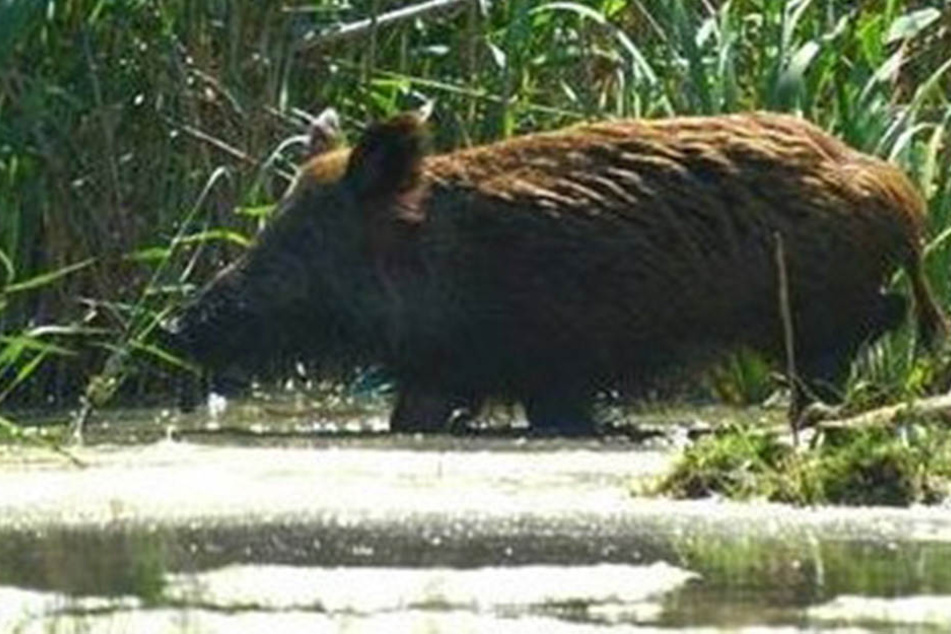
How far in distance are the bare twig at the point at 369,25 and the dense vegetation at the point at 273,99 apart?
1 centimetres

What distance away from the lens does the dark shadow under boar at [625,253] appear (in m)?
12.1

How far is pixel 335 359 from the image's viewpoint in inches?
488

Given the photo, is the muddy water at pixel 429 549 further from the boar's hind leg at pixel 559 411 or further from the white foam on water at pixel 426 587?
the boar's hind leg at pixel 559 411

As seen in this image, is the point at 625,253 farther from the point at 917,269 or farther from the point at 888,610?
the point at 888,610

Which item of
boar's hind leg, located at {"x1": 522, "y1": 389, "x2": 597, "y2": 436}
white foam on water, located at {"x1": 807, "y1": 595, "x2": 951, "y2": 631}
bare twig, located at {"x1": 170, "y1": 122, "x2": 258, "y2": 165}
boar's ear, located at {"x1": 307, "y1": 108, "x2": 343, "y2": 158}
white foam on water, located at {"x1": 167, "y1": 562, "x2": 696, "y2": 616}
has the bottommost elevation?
boar's hind leg, located at {"x1": 522, "y1": 389, "x2": 597, "y2": 436}

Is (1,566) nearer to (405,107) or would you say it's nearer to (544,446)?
(544,446)

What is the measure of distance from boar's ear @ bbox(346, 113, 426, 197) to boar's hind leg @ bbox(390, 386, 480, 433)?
0.69 meters

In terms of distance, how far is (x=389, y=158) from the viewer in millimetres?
12172

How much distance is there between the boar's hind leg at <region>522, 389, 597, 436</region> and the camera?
1189cm

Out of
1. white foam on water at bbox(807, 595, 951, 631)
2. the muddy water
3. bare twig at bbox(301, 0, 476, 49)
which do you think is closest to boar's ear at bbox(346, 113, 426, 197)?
bare twig at bbox(301, 0, 476, 49)

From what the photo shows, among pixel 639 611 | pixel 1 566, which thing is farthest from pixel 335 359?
pixel 639 611

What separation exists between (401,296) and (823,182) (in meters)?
1.42

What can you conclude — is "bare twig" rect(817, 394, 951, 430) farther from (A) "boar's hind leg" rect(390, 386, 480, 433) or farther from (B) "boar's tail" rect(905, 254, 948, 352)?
(A) "boar's hind leg" rect(390, 386, 480, 433)

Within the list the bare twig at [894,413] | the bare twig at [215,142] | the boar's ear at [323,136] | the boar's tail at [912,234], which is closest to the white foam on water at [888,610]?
the bare twig at [894,413]
